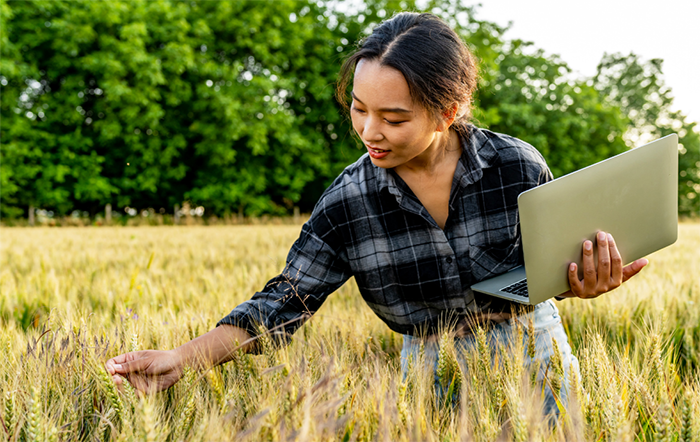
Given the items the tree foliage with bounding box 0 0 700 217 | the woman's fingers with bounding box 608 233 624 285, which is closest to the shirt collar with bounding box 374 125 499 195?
the woman's fingers with bounding box 608 233 624 285

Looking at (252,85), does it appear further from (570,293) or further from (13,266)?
(570,293)

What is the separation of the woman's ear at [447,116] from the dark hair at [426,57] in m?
0.02

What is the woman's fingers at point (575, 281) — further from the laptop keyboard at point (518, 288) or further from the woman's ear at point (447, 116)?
the woman's ear at point (447, 116)

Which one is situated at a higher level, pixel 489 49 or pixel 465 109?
pixel 489 49

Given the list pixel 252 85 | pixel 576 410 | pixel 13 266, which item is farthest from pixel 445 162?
pixel 252 85

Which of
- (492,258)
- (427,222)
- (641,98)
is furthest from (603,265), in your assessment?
(641,98)

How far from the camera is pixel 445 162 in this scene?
1.70 meters

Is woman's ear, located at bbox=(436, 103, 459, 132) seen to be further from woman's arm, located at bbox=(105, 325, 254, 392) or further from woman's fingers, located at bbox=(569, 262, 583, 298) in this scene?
woman's arm, located at bbox=(105, 325, 254, 392)

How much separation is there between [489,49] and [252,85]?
405 inches

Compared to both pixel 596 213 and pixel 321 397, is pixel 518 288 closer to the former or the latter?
pixel 596 213

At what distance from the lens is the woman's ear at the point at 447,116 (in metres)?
1.52

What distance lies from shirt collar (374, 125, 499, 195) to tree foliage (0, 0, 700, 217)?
49.7ft

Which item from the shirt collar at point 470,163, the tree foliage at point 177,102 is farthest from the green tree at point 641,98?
the shirt collar at point 470,163

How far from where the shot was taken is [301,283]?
5.11 feet
